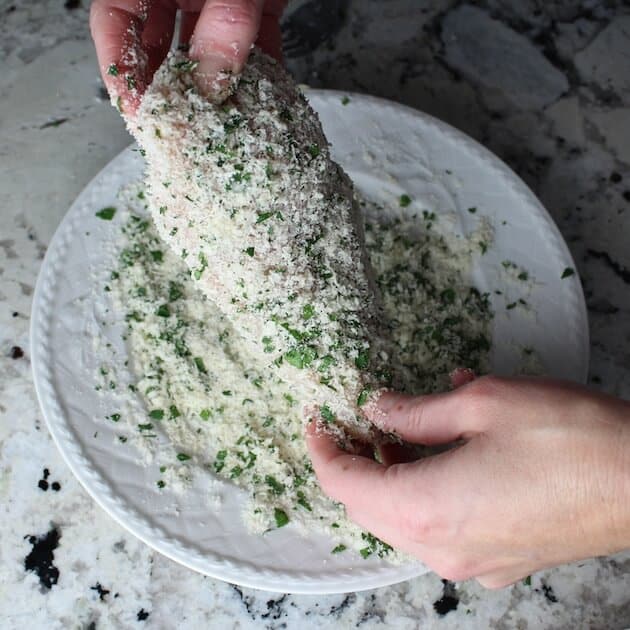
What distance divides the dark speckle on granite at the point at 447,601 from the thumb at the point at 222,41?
41.4 inches

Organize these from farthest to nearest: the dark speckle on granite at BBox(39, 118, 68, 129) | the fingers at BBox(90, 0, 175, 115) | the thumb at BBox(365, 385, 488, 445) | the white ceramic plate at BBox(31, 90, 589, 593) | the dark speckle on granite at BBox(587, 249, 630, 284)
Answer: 1. the dark speckle on granite at BBox(39, 118, 68, 129)
2. the dark speckle on granite at BBox(587, 249, 630, 284)
3. the white ceramic plate at BBox(31, 90, 589, 593)
4. the fingers at BBox(90, 0, 175, 115)
5. the thumb at BBox(365, 385, 488, 445)

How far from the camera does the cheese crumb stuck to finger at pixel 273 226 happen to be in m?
1.09

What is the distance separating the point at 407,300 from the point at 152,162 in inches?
24.7

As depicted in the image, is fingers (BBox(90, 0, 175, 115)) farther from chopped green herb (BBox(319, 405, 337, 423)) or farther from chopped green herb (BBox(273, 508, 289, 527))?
chopped green herb (BBox(273, 508, 289, 527))

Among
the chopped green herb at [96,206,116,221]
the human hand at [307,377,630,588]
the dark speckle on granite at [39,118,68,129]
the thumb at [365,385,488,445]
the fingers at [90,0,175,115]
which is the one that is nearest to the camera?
the human hand at [307,377,630,588]

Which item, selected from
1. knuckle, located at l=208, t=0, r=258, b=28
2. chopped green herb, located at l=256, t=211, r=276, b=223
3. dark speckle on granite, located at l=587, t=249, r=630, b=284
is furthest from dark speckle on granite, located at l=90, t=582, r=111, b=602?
dark speckle on granite, located at l=587, t=249, r=630, b=284

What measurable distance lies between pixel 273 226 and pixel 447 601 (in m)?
0.87

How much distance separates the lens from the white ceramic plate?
4.38 feet

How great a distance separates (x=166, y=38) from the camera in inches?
55.7

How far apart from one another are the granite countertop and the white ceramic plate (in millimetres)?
196

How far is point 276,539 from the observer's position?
4.44ft

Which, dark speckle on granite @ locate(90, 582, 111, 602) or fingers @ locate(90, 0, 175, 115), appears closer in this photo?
fingers @ locate(90, 0, 175, 115)

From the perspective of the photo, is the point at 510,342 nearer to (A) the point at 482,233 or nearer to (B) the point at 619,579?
(A) the point at 482,233

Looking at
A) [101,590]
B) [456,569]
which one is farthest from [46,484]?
[456,569]
